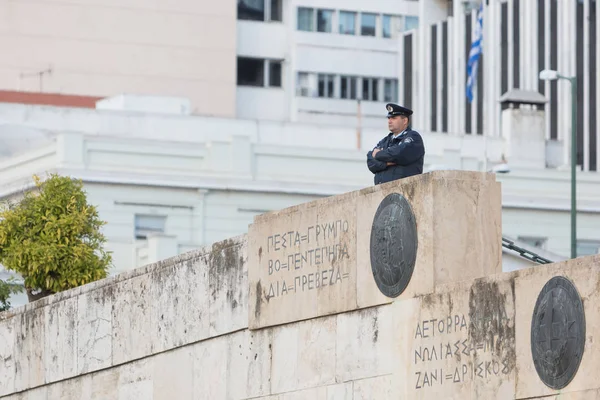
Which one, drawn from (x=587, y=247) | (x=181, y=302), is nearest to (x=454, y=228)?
(x=181, y=302)

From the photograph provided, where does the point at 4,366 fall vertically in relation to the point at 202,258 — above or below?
below

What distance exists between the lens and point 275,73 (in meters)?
96.6

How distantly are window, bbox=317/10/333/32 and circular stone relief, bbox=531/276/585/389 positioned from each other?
8271cm

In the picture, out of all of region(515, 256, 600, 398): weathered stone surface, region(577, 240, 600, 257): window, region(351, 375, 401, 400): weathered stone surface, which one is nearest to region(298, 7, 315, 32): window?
region(577, 240, 600, 257): window

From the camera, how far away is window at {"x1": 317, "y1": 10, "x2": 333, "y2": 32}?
96.9 m

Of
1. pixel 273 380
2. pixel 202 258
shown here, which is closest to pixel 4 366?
pixel 202 258

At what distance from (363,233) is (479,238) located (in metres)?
1.23

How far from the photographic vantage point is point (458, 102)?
90.4 m

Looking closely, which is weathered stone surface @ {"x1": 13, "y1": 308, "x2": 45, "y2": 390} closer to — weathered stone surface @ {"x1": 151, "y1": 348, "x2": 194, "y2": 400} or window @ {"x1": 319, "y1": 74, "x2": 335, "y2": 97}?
weathered stone surface @ {"x1": 151, "y1": 348, "x2": 194, "y2": 400}

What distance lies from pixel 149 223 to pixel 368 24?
42297 millimetres

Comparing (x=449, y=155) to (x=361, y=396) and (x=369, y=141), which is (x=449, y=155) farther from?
(x=361, y=396)

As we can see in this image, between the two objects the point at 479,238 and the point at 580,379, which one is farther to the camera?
the point at 479,238

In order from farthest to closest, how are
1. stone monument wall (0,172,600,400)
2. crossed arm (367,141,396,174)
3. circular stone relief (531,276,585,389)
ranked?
crossed arm (367,141,396,174)
stone monument wall (0,172,600,400)
circular stone relief (531,276,585,389)

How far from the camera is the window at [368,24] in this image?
322ft
